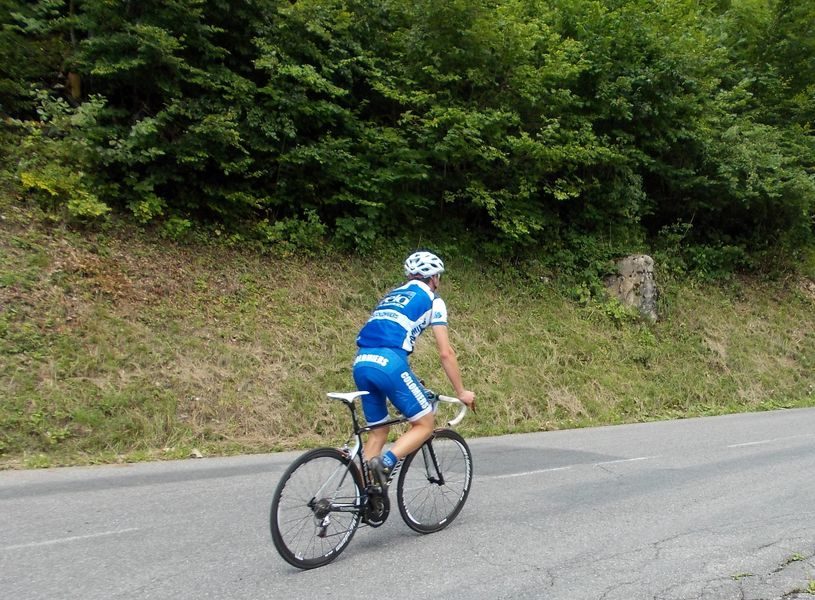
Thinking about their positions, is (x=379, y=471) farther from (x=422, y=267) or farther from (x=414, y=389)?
(x=422, y=267)

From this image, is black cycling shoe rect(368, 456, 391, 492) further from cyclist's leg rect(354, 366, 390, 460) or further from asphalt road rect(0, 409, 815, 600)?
asphalt road rect(0, 409, 815, 600)

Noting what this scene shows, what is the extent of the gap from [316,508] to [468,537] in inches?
52.9

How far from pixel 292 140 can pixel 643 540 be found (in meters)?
10.5

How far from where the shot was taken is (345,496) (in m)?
4.30

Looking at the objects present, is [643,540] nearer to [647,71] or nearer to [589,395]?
[589,395]

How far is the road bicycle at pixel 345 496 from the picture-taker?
405 cm

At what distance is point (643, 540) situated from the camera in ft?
15.8

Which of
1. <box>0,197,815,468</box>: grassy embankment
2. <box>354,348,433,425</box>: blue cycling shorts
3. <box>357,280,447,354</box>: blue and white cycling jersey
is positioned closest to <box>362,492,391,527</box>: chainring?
<box>354,348,433,425</box>: blue cycling shorts

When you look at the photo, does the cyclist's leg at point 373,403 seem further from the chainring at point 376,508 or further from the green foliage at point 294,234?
the green foliage at point 294,234

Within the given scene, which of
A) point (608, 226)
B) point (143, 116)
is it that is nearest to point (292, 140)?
point (143, 116)

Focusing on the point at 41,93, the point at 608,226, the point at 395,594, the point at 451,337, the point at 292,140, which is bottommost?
the point at 395,594

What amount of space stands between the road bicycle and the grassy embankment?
4238mm

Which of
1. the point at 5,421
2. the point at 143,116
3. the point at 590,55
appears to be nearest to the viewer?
the point at 5,421

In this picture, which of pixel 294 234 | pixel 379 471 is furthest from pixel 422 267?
pixel 294 234
